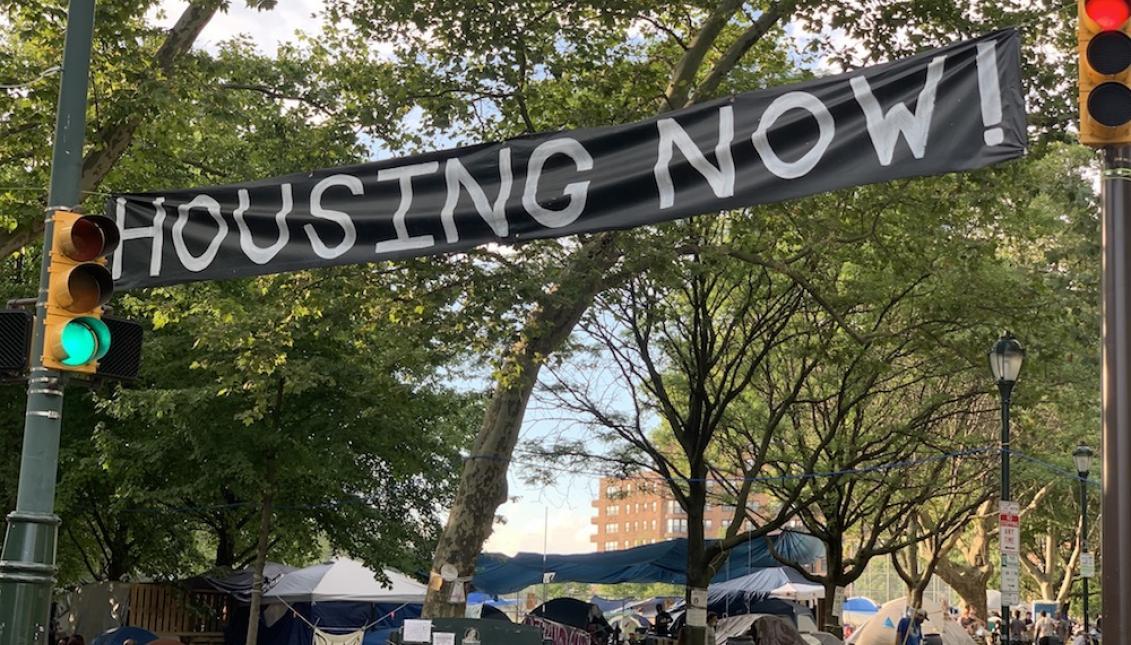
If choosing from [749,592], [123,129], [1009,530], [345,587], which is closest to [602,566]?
[749,592]

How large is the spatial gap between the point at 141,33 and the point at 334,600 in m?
15.5

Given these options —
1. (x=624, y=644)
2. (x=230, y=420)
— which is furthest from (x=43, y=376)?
(x=624, y=644)

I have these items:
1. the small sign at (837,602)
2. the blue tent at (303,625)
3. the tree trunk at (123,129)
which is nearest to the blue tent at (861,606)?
the small sign at (837,602)

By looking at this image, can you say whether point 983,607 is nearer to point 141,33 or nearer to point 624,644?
point 624,644

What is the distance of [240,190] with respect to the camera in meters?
7.56

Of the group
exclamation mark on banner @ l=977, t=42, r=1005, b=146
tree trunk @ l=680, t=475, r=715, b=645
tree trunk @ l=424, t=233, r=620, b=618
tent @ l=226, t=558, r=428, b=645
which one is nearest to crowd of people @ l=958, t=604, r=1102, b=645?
tree trunk @ l=680, t=475, r=715, b=645

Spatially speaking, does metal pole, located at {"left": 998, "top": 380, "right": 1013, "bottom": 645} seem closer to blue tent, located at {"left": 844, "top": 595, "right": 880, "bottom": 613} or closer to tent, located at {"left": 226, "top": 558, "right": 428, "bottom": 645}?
tent, located at {"left": 226, "top": 558, "right": 428, "bottom": 645}

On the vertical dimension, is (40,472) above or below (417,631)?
above

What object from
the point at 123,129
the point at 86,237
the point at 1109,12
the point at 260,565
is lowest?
the point at 260,565

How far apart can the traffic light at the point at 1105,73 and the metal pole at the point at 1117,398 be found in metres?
0.17

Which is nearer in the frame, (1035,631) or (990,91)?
(990,91)

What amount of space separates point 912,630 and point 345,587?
12.6 metres

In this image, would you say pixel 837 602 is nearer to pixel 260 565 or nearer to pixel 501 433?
pixel 260 565

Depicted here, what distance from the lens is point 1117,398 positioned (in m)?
5.64
